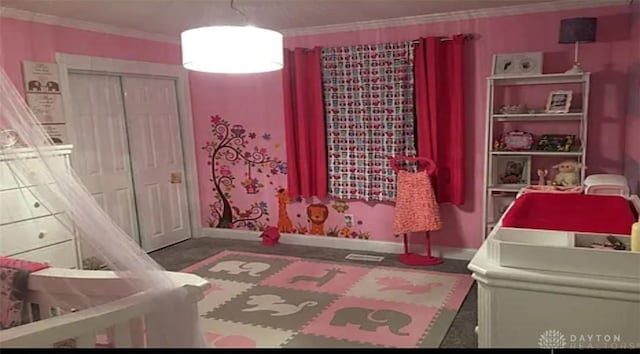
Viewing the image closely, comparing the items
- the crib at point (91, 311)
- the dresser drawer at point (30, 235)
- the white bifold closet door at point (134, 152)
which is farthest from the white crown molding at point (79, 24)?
the crib at point (91, 311)

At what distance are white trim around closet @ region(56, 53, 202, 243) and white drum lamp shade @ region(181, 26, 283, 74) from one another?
2198 mm

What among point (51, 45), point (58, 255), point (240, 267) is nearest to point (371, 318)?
point (240, 267)

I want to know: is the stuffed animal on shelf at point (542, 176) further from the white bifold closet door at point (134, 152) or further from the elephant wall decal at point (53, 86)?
the elephant wall decal at point (53, 86)

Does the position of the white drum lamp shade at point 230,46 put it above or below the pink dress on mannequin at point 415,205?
above

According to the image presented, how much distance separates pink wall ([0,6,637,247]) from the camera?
3.62 metres

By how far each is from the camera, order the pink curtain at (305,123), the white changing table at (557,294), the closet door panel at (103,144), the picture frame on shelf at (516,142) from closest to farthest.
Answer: the white changing table at (557,294) → the picture frame on shelf at (516,142) → the closet door panel at (103,144) → the pink curtain at (305,123)

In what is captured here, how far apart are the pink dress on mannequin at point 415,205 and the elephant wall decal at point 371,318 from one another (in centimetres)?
111

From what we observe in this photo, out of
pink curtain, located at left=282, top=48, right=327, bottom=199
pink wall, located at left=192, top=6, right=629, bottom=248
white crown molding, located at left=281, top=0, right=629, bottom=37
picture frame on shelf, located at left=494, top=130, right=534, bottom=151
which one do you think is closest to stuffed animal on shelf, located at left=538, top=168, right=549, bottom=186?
picture frame on shelf, located at left=494, top=130, right=534, bottom=151

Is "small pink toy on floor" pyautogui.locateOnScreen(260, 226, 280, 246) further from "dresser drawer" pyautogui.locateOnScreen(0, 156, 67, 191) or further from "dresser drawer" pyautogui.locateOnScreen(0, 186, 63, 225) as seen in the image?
"dresser drawer" pyautogui.locateOnScreen(0, 156, 67, 191)

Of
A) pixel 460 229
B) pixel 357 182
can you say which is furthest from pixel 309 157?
pixel 460 229

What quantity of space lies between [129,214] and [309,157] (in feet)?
6.11

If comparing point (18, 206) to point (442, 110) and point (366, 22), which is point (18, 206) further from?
point (442, 110)

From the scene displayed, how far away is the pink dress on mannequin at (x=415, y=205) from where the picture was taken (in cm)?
407
